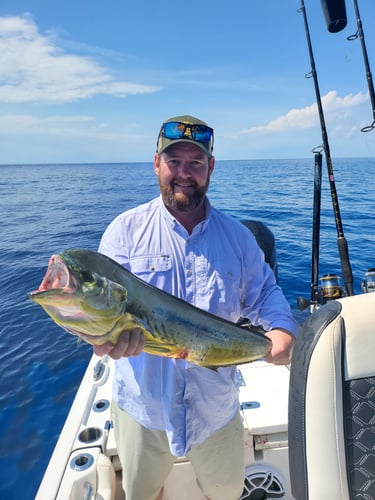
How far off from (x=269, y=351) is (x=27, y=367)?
5201 millimetres

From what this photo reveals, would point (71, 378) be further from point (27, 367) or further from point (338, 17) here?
point (338, 17)

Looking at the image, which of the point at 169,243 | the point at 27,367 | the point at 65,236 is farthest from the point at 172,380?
the point at 65,236

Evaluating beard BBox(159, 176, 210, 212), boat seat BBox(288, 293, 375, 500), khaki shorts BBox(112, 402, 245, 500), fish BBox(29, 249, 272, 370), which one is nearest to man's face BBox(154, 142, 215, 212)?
beard BBox(159, 176, 210, 212)

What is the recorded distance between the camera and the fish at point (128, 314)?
4.76ft

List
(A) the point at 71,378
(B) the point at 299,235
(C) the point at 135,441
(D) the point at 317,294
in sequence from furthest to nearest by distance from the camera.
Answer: (B) the point at 299,235 → (A) the point at 71,378 → (D) the point at 317,294 → (C) the point at 135,441

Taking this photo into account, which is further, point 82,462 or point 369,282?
point 369,282

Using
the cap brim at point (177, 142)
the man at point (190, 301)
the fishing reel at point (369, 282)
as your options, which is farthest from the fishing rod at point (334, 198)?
the cap brim at point (177, 142)

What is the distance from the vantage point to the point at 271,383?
11.1ft

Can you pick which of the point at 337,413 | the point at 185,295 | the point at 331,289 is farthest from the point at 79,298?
the point at 331,289

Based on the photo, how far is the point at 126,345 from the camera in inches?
64.9

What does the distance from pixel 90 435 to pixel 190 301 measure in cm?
145

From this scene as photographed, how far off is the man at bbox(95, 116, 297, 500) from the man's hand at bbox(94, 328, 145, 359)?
1.41 feet

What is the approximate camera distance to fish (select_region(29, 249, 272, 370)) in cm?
145

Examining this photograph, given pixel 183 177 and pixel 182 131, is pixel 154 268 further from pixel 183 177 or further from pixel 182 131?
pixel 182 131
